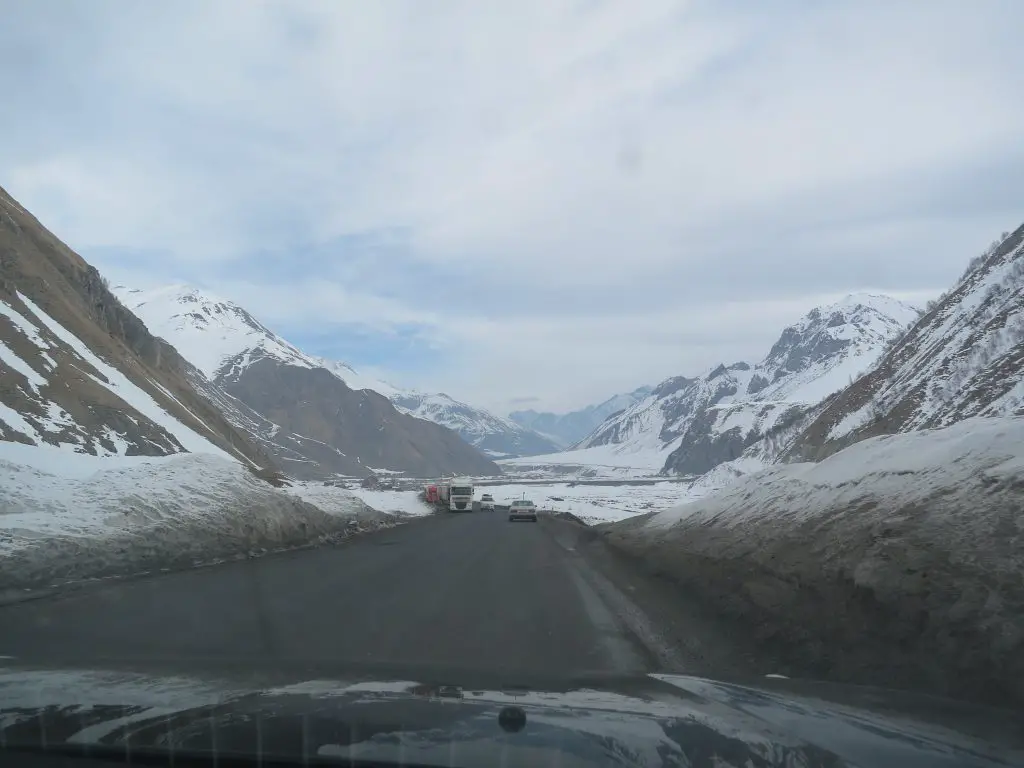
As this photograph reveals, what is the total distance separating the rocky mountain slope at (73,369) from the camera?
140 ft

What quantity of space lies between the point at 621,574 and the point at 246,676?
13.4 meters

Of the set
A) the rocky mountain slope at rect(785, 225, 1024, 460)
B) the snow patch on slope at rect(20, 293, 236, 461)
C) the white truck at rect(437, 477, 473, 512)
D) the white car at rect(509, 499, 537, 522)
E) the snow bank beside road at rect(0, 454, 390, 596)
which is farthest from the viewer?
the white truck at rect(437, 477, 473, 512)

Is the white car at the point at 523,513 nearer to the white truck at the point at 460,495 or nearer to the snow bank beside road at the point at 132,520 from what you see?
the white truck at the point at 460,495

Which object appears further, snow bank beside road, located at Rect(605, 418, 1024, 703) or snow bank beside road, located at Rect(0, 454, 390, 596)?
snow bank beside road, located at Rect(0, 454, 390, 596)

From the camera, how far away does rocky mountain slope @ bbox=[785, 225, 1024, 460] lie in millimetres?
32500

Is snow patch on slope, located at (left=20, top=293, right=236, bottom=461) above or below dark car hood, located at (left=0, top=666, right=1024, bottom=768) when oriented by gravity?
above

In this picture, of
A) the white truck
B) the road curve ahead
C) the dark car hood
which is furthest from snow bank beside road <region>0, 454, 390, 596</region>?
the white truck

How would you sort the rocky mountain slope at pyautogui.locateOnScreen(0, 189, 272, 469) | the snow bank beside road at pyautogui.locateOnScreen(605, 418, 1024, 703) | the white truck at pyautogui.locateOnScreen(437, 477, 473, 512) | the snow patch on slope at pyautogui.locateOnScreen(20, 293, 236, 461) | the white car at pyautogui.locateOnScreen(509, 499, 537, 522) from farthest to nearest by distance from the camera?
the white truck at pyautogui.locateOnScreen(437, 477, 473, 512), the white car at pyautogui.locateOnScreen(509, 499, 537, 522), the snow patch on slope at pyautogui.locateOnScreen(20, 293, 236, 461), the rocky mountain slope at pyautogui.locateOnScreen(0, 189, 272, 469), the snow bank beside road at pyautogui.locateOnScreen(605, 418, 1024, 703)

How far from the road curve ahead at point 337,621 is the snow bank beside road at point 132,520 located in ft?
3.62

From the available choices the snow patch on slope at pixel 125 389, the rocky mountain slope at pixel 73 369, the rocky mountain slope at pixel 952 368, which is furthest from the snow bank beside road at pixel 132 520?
the snow patch on slope at pixel 125 389

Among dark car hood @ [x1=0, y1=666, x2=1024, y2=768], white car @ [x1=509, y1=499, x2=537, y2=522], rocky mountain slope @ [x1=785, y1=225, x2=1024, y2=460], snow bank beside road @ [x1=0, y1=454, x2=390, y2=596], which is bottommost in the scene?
white car @ [x1=509, y1=499, x2=537, y2=522]

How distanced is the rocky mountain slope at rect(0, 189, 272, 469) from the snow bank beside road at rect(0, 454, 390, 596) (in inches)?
509

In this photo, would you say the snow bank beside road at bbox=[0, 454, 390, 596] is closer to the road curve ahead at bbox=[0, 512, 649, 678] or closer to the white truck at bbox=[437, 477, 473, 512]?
the road curve ahead at bbox=[0, 512, 649, 678]

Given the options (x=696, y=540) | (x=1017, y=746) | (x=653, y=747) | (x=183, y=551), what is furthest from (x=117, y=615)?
(x=696, y=540)
